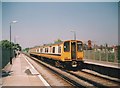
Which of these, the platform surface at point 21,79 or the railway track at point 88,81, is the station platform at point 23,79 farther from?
the railway track at point 88,81

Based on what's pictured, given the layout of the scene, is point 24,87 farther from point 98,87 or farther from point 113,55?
point 113,55

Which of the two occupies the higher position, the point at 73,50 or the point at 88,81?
the point at 73,50

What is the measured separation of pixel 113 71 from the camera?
18469 mm

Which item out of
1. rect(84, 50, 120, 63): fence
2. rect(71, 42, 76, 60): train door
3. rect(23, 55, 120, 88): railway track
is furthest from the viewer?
rect(84, 50, 120, 63): fence

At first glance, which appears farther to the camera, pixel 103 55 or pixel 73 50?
pixel 103 55

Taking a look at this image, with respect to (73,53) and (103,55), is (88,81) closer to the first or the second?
(73,53)

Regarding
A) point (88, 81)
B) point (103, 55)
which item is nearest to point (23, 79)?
point (88, 81)

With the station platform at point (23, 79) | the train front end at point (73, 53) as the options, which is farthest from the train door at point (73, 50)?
the station platform at point (23, 79)

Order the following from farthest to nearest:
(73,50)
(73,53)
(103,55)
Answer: (103,55), (73,50), (73,53)

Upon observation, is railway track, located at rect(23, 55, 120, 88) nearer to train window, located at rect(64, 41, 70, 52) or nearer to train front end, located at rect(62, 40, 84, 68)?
train front end, located at rect(62, 40, 84, 68)

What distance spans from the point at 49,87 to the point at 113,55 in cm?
2658

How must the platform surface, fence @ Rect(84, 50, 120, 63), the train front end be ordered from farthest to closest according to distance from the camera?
fence @ Rect(84, 50, 120, 63) → the train front end → the platform surface

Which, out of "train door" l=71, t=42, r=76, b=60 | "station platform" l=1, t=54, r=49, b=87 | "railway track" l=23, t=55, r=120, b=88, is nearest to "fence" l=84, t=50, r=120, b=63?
"train door" l=71, t=42, r=76, b=60

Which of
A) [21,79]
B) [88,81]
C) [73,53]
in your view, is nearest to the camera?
[88,81]
